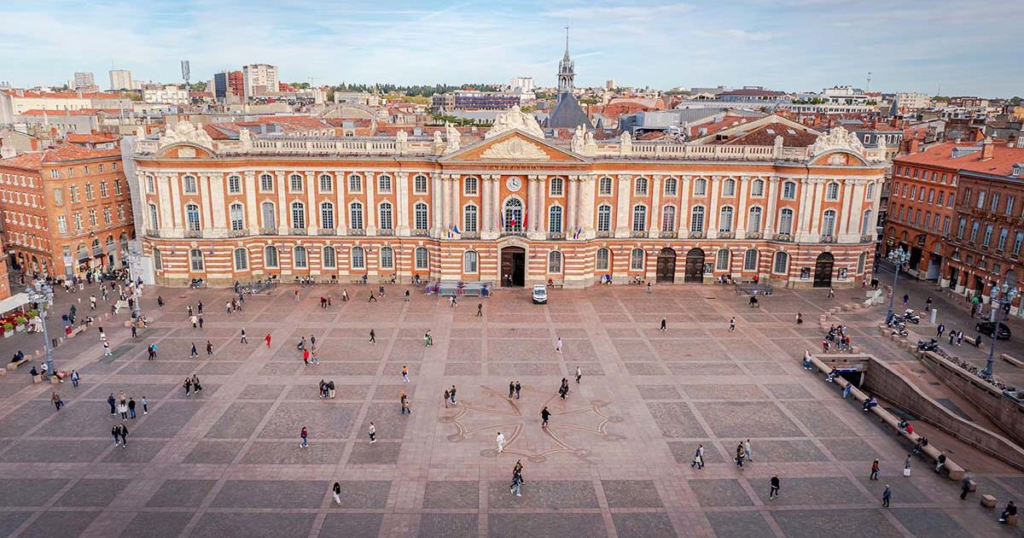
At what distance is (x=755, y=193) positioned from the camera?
6881 cm

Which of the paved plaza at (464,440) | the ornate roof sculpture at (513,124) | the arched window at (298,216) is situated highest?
the ornate roof sculpture at (513,124)

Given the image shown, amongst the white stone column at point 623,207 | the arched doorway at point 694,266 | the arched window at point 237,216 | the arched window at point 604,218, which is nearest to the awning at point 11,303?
the arched window at point 237,216

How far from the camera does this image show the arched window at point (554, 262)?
67938 mm

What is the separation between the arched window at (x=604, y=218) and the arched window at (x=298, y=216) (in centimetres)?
2969

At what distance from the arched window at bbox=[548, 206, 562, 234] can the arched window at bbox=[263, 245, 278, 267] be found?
27.9m

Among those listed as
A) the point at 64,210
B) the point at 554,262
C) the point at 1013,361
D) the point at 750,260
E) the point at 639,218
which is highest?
the point at 639,218

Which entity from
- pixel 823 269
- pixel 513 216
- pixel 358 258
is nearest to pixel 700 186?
pixel 823 269

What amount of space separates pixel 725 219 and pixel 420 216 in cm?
3107

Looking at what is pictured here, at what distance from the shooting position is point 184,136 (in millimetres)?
64188

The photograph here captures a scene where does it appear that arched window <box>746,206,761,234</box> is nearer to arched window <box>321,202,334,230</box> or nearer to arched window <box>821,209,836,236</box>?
arched window <box>821,209,836,236</box>

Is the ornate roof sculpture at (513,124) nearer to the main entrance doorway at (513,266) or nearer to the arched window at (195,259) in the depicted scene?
the main entrance doorway at (513,266)

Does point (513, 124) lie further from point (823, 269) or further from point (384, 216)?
point (823, 269)

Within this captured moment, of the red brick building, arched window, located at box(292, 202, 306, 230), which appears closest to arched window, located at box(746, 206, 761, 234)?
arched window, located at box(292, 202, 306, 230)

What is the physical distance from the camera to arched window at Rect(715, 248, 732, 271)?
70.2 metres
